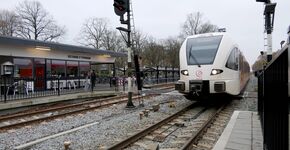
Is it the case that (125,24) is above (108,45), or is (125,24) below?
below

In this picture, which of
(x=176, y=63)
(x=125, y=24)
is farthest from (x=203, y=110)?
(x=176, y=63)

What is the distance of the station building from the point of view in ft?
56.5

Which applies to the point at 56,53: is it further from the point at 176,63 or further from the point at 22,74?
the point at 176,63

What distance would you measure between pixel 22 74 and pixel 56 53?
3173mm

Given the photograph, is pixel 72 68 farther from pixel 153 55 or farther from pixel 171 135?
pixel 153 55

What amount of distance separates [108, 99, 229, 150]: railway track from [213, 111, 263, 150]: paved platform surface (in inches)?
27.7

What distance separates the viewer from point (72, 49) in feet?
70.9

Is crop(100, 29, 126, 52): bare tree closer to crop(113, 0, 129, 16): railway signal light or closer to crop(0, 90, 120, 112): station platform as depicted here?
crop(0, 90, 120, 112): station platform

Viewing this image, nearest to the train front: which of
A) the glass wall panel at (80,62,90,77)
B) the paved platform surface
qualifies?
the paved platform surface

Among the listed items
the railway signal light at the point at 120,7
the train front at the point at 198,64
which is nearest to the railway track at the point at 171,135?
the train front at the point at 198,64

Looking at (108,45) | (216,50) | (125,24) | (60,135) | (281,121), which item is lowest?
(60,135)

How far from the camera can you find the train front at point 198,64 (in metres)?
11.7

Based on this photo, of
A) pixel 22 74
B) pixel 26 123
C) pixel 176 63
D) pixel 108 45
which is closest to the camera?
pixel 26 123

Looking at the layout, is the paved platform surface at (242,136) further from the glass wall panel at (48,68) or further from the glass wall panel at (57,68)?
the glass wall panel at (57,68)
